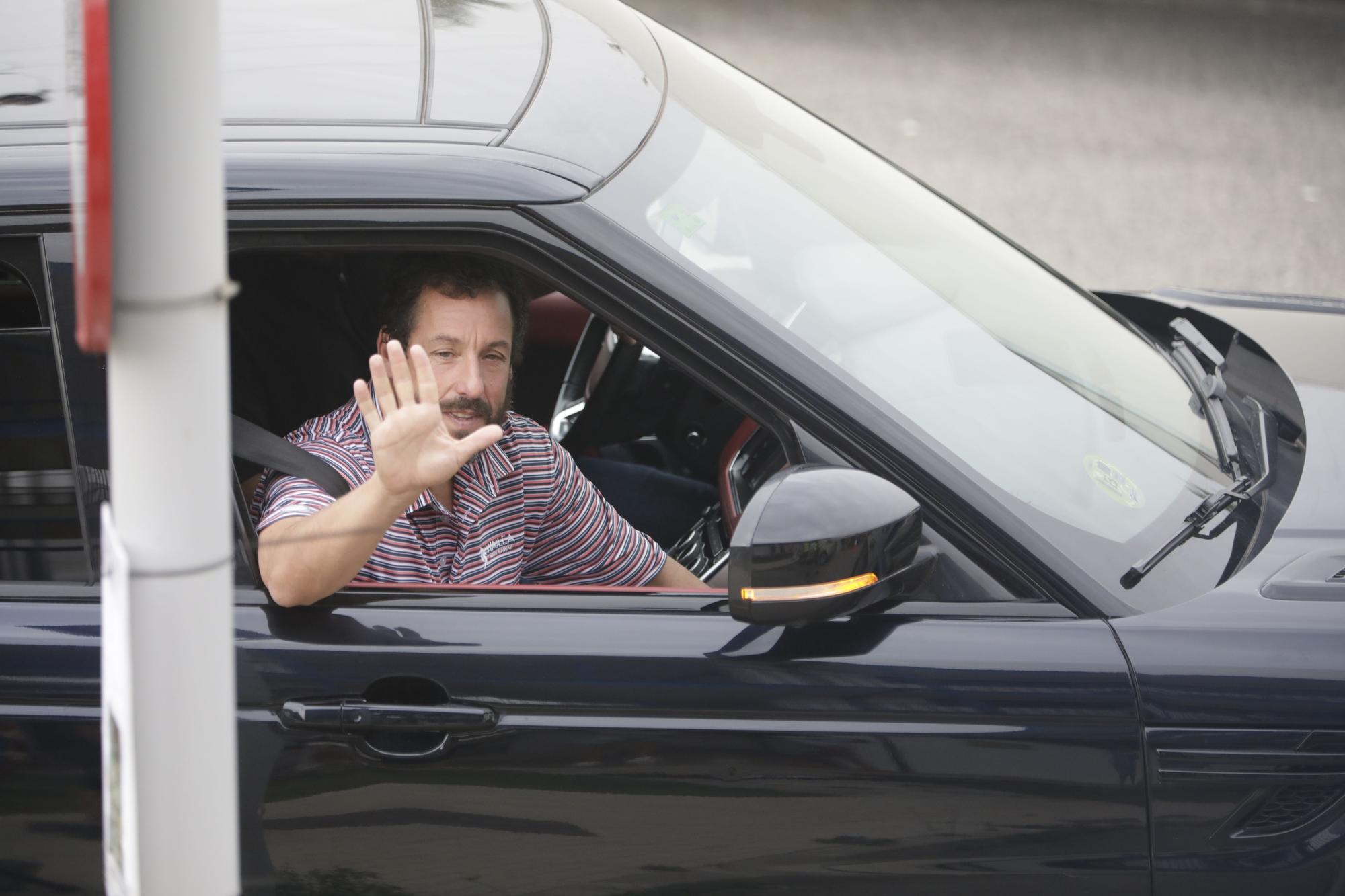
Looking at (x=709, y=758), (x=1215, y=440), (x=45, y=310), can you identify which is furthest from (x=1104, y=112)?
(x=45, y=310)

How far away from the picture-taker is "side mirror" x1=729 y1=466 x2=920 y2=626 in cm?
149

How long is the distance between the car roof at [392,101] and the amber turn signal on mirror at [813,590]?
560 mm

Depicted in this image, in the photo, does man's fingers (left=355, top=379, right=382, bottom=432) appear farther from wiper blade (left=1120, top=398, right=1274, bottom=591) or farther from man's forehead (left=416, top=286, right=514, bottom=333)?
wiper blade (left=1120, top=398, right=1274, bottom=591)

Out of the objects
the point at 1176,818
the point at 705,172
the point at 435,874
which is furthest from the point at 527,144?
A: the point at 1176,818

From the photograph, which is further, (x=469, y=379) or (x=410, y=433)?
(x=469, y=379)

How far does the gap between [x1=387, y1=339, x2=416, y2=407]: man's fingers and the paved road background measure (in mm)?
5226

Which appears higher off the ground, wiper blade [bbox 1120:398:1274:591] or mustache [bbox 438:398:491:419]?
mustache [bbox 438:398:491:419]

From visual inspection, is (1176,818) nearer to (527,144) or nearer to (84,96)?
(527,144)

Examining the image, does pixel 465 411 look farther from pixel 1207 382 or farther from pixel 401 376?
pixel 1207 382

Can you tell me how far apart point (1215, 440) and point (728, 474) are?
0.79 metres

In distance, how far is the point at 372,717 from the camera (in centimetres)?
156

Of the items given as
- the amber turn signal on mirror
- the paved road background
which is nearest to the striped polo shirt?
the amber turn signal on mirror

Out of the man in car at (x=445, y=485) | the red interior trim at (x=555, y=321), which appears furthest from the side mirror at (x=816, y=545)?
the red interior trim at (x=555, y=321)

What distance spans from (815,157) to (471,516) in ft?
2.75
